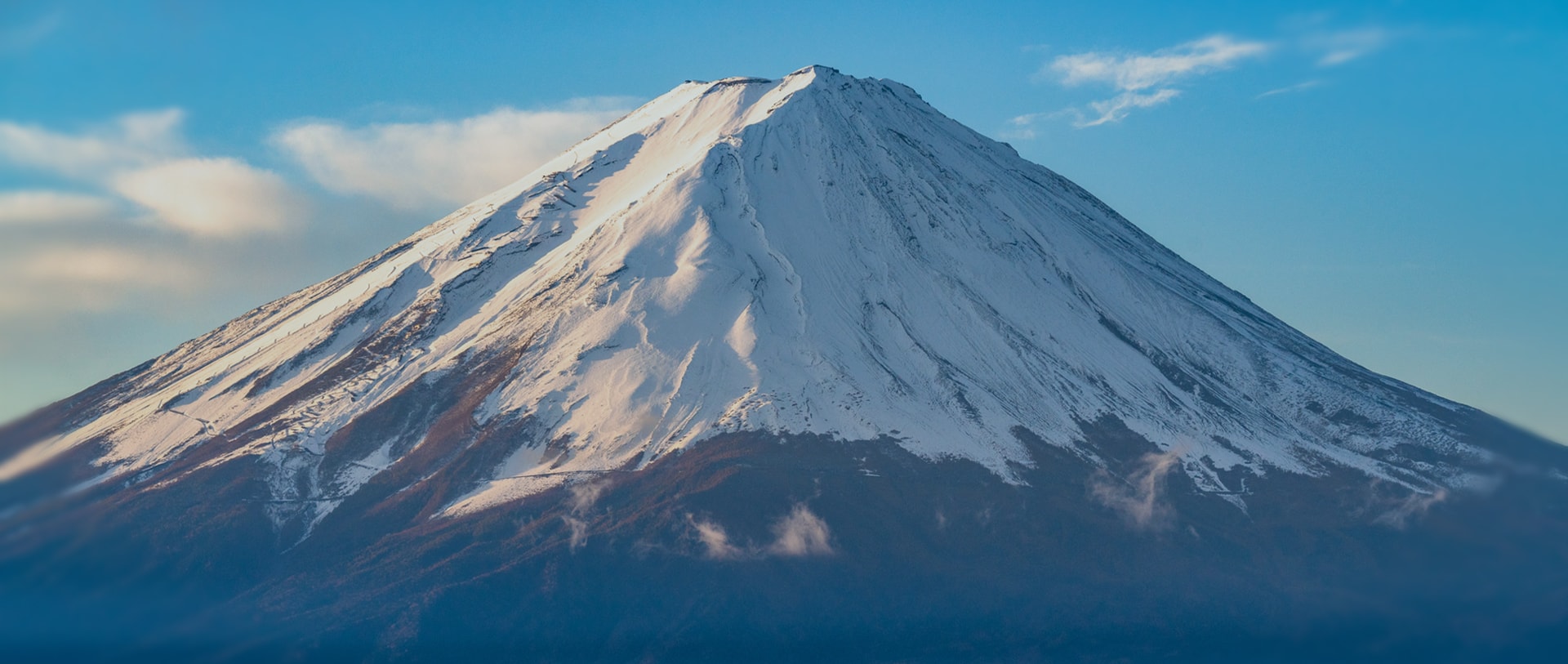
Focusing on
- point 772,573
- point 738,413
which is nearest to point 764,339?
point 738,413

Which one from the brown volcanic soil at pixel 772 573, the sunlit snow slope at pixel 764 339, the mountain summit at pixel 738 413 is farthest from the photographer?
the sunlit snow slope at pixel 764 339

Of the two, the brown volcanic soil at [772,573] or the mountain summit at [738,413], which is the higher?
the mountain summit at [738,413]

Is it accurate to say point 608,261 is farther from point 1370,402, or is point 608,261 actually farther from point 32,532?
point 1370,402

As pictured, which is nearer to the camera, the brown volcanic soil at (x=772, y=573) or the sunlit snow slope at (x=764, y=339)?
the brown volcanic soil at (x=772, y=573)

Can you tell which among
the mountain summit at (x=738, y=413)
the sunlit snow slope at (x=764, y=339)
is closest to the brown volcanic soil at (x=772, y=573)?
the mountain summit at (x=738, y=413)

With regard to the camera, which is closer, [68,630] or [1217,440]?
[68,630]

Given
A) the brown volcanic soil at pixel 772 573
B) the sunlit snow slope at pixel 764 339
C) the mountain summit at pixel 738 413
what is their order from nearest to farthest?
the brown volcanic soil at pixel 772 573 → the mountain summit at pixel 738 413 → the sunlit snow slope at pixel 764 339

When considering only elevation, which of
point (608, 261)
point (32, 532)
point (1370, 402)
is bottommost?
point (32, 532)

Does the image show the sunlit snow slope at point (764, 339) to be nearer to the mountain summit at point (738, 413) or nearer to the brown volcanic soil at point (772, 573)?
the mountain summit at point (738, 413)

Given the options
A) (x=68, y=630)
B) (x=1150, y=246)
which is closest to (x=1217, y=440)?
(x=1150, y=246)
